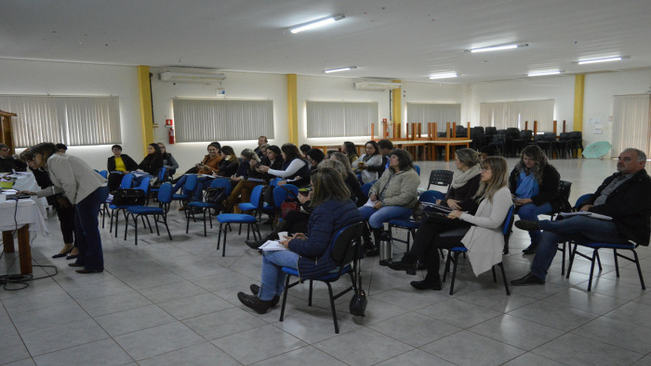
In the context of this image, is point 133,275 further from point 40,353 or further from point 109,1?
point 109,1

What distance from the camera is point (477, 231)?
382cm

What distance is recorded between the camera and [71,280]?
14.6 feet

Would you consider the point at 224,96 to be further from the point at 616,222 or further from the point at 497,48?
the point at 616,222

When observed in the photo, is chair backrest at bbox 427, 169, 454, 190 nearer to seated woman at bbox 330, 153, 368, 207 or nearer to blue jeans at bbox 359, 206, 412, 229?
seated woman at bbox 330, 153, 368, 207

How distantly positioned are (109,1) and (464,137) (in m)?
14.9

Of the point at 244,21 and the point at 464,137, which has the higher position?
the point at 244,21

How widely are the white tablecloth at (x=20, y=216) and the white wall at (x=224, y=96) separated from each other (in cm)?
919

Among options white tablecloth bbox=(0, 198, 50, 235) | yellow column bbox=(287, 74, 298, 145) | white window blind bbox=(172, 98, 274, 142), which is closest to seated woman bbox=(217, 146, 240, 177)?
white tablecloth bbox=(0, 198, 50, 235)

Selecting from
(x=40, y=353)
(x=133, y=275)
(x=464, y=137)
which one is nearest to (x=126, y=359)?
(x=40, y=353)

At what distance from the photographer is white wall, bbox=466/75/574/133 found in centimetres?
1761

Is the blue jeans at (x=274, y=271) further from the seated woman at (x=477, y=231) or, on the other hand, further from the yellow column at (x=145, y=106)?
the yellow column at (x=145, y=106)

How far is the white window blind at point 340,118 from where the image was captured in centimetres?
1642

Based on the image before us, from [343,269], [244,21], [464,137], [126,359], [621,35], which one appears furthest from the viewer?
[464,137]

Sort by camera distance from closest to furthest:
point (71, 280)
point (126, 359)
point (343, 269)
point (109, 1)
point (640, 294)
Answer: point (126, 359) → point (343, 269) → point (640, 294) → point (71, 280) → point (109, 1)
